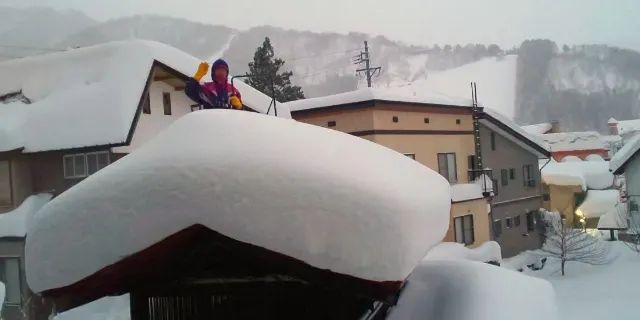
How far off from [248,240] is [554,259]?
16.3 meters

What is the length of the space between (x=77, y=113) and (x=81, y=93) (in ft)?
1.31

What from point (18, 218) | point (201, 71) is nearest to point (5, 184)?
point (18, 218)

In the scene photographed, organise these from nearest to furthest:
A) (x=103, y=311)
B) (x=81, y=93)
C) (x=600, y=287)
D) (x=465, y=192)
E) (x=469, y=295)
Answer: (x=469, y=295) < (x=103, y=311) < (x=81, y=93) < (x=600, y=287) < (x=465, y=192)

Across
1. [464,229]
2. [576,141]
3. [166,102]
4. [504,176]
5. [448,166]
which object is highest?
[166,102]

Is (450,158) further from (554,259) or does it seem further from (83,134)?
(83,134)

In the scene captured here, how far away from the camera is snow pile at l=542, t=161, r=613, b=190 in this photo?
20.5 m

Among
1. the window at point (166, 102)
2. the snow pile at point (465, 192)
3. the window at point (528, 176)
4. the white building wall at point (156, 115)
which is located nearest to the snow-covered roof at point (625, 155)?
the window at point (528, 176)

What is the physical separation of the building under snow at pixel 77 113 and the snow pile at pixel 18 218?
0.04 meters

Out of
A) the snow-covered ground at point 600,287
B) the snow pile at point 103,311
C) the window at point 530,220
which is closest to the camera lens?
the snow pile at point 103,311

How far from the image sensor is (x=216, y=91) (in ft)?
8.67

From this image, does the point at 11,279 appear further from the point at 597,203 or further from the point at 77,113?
the point at 597,203

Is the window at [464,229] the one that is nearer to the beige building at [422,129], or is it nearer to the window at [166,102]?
the beige building at [422,129]

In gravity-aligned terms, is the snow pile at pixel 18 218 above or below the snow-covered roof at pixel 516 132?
below

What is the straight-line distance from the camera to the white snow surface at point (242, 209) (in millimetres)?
1232
